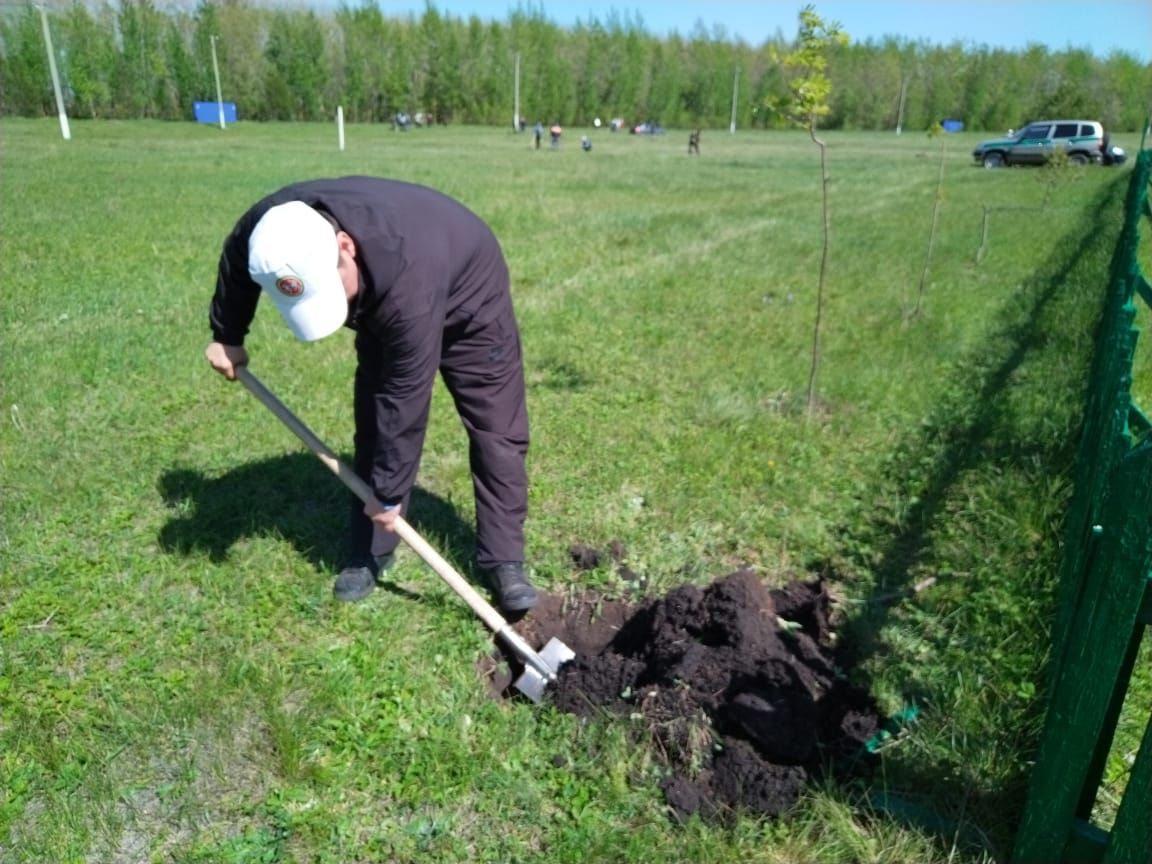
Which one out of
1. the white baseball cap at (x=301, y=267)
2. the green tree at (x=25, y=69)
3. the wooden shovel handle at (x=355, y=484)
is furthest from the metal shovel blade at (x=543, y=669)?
the green tree at (x=25, y=69)

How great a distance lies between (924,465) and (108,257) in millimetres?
8377

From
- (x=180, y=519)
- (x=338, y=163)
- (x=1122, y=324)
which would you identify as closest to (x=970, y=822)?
(x=1122, y=324)

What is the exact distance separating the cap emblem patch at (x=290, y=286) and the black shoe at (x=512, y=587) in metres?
1.47

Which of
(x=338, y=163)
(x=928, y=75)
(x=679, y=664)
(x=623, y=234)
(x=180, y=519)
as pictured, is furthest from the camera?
(x=928, y=75)

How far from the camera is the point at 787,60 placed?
477cm

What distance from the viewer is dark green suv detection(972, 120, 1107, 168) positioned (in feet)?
87.6

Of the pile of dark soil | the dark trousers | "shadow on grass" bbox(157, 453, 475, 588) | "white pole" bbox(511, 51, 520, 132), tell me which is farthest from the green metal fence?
"white pole" bbox(511, 51, 520, 132)

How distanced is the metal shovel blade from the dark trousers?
17.1 inches

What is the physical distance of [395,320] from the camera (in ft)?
8.81

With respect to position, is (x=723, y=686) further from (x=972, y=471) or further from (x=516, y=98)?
(x=516, y=98)

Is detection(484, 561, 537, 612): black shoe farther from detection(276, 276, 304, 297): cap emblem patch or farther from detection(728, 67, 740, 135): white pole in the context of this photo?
detection(728, 67, 740, 135): white pole

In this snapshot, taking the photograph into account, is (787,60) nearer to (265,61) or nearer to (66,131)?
(66,131)

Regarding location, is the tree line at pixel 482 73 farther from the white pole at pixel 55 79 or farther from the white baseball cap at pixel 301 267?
the white baseball cap at pixel 301 267

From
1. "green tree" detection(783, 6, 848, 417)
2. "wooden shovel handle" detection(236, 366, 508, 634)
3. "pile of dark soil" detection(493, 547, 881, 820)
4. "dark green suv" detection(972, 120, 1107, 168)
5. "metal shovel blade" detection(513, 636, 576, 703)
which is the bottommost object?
"metal shovel blade" detection(513, 636, 576, 703)
